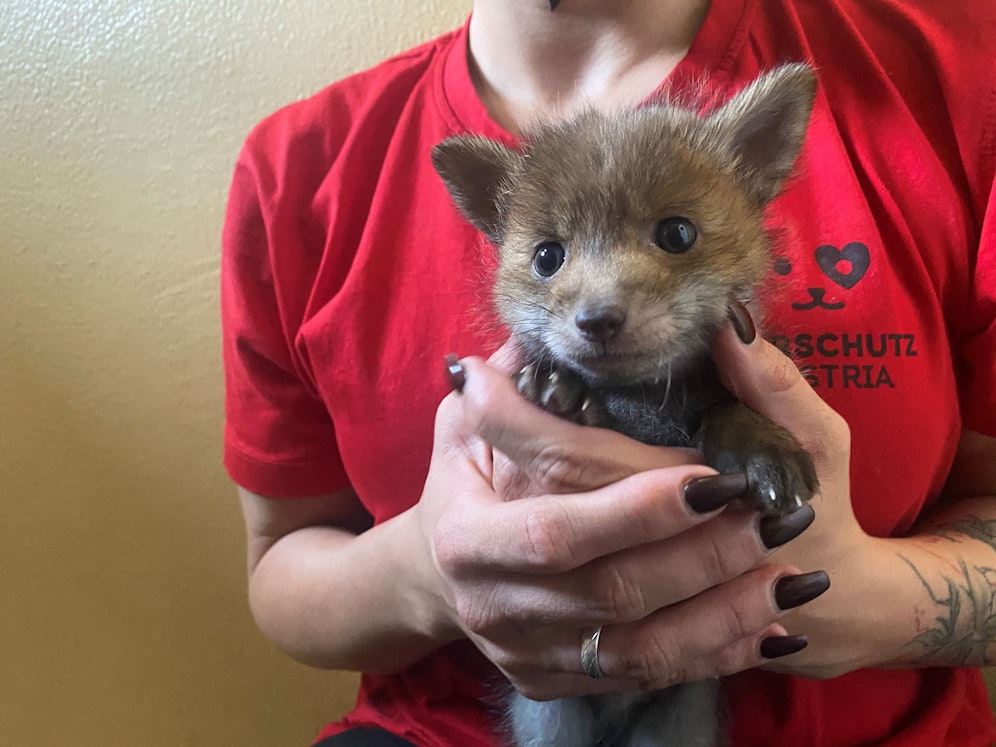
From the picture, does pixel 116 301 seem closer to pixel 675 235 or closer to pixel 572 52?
pixel 572 52

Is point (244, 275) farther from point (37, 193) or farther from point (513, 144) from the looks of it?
point (37, 193)

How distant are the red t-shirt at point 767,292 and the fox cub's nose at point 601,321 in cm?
28

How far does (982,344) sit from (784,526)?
472 mm

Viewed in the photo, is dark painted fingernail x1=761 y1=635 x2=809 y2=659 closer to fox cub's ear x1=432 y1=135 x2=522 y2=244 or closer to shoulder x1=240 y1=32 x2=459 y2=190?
fox cub's ear x1=432 y1=135 x2=522 y2=244

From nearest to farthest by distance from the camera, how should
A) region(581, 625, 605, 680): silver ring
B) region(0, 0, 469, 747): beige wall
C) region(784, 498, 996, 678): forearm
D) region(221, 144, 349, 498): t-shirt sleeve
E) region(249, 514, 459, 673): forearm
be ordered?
region(581, 625, 605, 680): silver ring < region(784, 498, 996, 678): forearm < region(249, 514, 459, 673): forearm < region(221, 144, 349, 498): t-shirt sleeve < region(0, 0, 469, 747): beige wall

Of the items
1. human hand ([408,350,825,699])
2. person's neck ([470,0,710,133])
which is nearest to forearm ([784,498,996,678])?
human hand ([408,350,825,699])

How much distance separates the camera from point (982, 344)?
3.09ft

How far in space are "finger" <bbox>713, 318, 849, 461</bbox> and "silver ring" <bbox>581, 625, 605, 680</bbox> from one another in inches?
10.9

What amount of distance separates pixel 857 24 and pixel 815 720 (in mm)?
927

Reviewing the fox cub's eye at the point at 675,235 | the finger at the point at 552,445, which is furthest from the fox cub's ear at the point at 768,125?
the finger at the point at 552,445

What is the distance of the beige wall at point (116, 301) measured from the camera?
1724 millimetres

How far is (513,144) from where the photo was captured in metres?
1.03

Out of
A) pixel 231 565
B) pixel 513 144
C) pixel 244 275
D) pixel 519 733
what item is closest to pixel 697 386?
pixel 513 144

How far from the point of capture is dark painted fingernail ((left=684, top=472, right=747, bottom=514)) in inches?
25.7
